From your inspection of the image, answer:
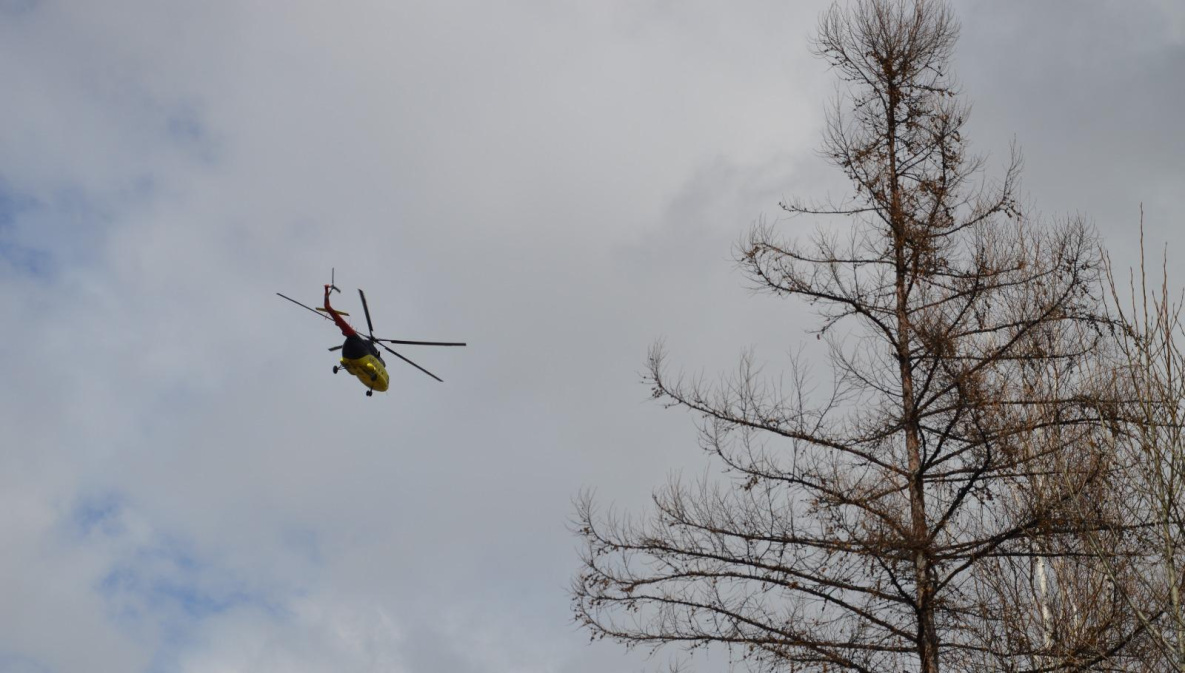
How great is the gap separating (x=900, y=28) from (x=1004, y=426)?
5.15 m

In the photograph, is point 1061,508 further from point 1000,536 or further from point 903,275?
point 903,275

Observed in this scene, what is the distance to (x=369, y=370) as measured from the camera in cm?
2167

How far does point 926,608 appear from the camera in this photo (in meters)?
9.98

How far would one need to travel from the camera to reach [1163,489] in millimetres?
8023

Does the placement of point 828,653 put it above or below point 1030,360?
below

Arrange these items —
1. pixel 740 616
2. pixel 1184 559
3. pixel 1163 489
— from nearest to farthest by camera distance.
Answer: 1. pixel 1163 489
2. pixel 1184 559
3. pixel 740 616

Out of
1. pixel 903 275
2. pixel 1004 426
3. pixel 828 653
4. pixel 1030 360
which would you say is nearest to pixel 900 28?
pixel 903 275

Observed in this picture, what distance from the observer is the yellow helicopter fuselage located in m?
21.4

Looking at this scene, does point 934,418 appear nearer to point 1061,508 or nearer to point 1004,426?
point 1004,426

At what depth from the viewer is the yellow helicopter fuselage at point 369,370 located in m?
21.4

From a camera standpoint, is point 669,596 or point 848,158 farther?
point 848,158

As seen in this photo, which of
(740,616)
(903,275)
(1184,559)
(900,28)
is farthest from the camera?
(900,28)

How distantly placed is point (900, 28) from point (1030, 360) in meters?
4.24

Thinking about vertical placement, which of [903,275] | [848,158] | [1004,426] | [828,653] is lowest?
[828,653]
